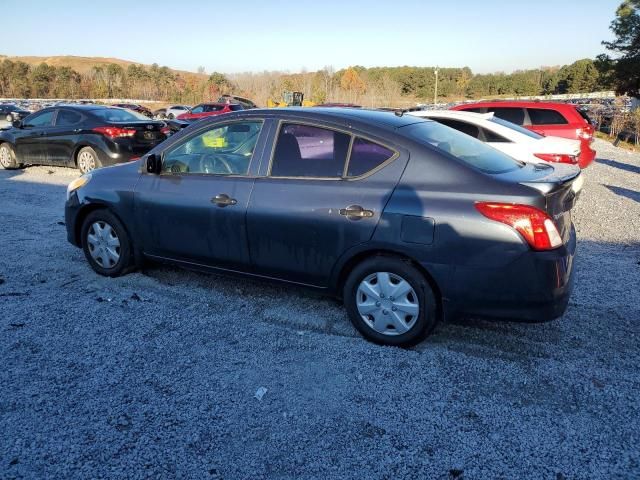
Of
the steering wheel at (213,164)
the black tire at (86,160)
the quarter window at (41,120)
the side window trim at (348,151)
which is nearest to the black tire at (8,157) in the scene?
the quarter window at (41,120)

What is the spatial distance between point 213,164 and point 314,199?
109 cm

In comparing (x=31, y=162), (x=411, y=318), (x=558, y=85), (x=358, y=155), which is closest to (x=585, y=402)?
(x=411, y=318)

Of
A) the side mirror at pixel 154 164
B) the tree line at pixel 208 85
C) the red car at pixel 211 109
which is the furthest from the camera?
the tree line at pixel 208 85

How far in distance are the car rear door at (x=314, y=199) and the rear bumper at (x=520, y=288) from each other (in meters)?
0.74

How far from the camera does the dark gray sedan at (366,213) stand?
3164 millimetres

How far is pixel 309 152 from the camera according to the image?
3.86 metres

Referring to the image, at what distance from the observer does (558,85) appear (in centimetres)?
9800

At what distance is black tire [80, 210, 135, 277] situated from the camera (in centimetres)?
473

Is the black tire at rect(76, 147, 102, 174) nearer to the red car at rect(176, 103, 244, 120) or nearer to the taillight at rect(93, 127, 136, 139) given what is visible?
the taillight at rect(93, 127, 136, 139)

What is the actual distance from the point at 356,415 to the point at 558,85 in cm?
10995

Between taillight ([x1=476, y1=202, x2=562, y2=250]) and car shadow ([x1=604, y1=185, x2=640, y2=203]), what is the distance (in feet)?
23.5

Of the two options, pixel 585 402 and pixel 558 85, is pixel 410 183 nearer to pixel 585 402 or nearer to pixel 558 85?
pixel 585 402

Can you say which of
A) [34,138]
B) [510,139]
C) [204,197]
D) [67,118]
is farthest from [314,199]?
[34,138]

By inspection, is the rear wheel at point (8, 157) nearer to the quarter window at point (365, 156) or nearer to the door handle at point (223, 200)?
the door handle at point (223, 200)
